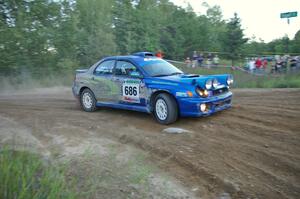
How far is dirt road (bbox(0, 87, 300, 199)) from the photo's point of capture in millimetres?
4336

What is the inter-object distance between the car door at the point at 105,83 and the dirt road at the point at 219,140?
477 millimetres

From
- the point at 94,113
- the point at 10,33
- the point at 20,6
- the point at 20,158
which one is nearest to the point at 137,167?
the point at 20,158

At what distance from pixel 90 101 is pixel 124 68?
1640 mm

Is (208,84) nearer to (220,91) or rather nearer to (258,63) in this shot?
(220,91)

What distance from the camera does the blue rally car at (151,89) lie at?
23.1ft

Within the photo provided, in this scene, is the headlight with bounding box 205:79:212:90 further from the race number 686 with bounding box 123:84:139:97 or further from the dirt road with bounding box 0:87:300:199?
the race number 686 with bounding box 123:84:139:97

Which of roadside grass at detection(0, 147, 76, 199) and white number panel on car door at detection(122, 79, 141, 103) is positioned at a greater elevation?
white number panel on car door at detection(122, 79, 141, 103)

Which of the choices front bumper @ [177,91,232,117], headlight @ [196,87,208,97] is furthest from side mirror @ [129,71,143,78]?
headlight @ [196,87,208,97]

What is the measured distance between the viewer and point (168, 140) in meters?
6.15

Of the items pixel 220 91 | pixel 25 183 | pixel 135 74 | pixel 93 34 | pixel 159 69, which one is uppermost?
pixel 93 34

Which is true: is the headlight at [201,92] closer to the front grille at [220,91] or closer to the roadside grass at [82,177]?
the front grille at [220,91]

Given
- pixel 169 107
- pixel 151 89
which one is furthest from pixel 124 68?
pixel 169 107

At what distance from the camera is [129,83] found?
8.02 m

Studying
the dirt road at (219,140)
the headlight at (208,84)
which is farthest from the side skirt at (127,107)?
the headlight at (208,84)
